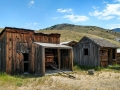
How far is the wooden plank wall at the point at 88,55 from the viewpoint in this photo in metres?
24.4

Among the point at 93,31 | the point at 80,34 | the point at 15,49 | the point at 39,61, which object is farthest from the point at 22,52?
the point at 93,31

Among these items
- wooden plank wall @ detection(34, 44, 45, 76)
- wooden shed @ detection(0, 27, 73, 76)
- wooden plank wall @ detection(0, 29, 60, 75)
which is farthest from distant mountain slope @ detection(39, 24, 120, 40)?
wooden plank wall @ detection(34, 44, 45, 76)

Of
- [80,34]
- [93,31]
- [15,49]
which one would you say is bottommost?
[15,49]

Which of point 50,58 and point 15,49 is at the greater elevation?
point 15,49

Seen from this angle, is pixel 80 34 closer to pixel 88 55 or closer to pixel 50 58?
pixel 88 55

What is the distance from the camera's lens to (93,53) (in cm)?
2464

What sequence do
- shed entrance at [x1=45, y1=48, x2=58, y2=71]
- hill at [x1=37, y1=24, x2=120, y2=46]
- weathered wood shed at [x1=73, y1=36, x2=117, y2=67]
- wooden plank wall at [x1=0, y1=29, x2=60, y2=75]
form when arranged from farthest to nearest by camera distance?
hill at [x1=37, y1=24, x2=120, y2=46], weathered wood shed at [x1=73, y1=36, x2=117, y2=67], shed entrance at [x1=45, y1=48, x2=58, y2=71], wooden plank wall at [x1=0, y1=29, x2=60, y2=75]

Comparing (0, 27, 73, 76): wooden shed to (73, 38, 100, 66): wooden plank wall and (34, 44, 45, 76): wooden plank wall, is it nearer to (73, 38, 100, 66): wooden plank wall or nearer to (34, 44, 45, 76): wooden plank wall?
(34, 44, 45, 76): wooden plank wall

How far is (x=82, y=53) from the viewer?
85.0ft

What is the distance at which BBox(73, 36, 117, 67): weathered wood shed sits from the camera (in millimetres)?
24250

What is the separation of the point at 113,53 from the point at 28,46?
15195 millimetres

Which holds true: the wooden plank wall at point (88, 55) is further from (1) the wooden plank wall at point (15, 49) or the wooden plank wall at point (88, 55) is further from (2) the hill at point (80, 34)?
(2) the hill at point (80, 34)

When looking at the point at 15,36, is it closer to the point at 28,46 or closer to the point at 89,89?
the point at 28,46

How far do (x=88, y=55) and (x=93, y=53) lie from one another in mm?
896
